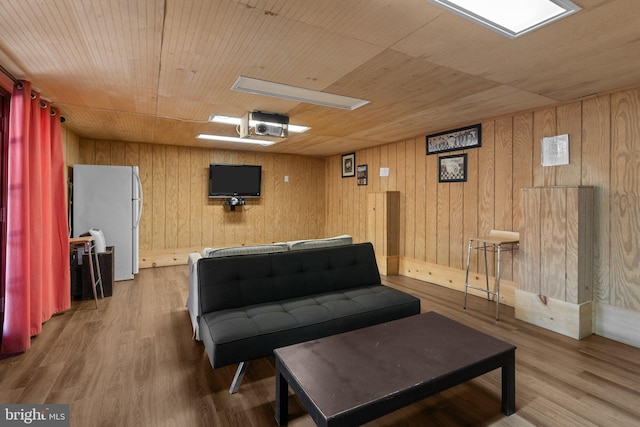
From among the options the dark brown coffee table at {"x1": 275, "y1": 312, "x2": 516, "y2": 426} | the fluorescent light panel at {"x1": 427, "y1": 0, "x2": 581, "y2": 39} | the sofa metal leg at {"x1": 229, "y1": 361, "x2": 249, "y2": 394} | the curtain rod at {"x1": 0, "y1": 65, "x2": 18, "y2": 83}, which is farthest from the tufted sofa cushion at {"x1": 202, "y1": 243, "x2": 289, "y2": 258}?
the fluorescent light panel at {"x1": 427, "y1": 0, "x2": 581, "y2": 39}

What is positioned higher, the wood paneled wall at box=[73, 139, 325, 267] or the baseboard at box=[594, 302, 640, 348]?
the wood paneled wall at box=[73, 139, 325, 267]

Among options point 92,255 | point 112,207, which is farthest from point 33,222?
point 112,207

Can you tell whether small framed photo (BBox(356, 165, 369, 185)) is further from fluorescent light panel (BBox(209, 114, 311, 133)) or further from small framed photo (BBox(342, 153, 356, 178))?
fluorescent light panel (BBox(209, 114, 311, 133))

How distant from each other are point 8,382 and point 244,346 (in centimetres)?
167

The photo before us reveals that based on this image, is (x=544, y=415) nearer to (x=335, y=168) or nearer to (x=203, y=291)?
(x=203, y=291)

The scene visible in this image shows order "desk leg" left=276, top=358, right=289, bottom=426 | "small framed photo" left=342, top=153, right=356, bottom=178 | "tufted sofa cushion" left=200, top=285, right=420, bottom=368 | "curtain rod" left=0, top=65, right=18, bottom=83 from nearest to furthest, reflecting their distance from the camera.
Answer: "desk leg" left=276, top=358, right=289, bottom=426, "tufted sofa cushion" left=200, top=285, right=420, bottom=368, "curtain rod" left=0, top=65, right=18, bottom=83, "small framed photo" left=342, top=153, right=356, bottom=178

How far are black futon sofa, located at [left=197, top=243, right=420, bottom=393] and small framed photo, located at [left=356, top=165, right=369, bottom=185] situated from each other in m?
3.07

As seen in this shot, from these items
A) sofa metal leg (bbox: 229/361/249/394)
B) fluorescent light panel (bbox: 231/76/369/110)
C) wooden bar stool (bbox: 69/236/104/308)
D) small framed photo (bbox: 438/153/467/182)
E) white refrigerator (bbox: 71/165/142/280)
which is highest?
fluorescent light panel (bbox: 231/76/369/110)

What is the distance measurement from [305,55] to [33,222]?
278 centimetres

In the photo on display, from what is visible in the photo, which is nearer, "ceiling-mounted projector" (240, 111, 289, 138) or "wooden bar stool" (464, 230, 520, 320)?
"wooden bar stool" (464, 230, 520, 320)

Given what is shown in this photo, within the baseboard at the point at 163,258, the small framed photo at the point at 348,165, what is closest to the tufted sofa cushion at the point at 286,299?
the small framed photo at the point at 348,165

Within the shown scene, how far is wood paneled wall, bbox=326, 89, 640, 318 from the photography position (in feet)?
9.40

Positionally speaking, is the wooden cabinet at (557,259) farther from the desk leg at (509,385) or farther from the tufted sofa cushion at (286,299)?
the desk leg at (509,385)

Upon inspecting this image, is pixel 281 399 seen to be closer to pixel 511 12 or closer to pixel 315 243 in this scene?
pixel 315 243
